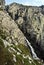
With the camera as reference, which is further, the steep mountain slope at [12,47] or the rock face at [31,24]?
the rock face at [31,24]

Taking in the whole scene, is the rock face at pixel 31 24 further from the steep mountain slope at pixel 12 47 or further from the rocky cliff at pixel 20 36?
the steep mountain slope at pixel 12 47

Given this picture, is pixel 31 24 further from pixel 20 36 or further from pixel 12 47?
pixel 12 47

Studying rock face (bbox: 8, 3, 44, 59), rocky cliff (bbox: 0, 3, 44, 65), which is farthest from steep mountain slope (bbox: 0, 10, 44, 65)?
rock face (bbox: 8, 3, 44, 59)

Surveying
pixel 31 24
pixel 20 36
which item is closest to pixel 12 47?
pixel 20 36

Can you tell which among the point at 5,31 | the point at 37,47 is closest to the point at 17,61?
the point at 5,31

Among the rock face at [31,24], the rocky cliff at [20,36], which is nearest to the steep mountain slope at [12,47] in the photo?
the rocky cliff at [20,36]

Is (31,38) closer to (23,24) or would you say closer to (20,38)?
(23,24)
